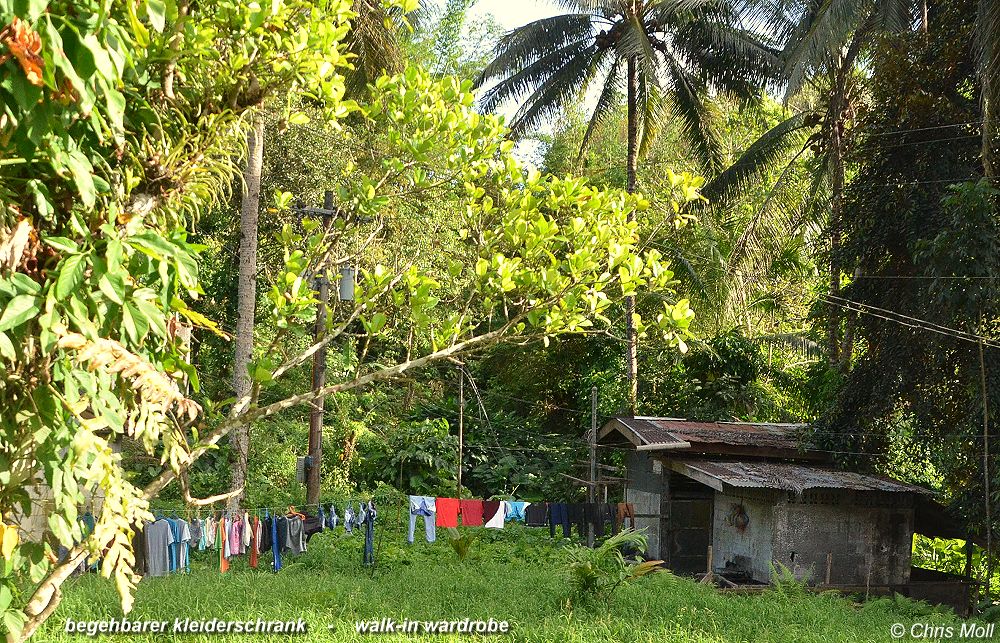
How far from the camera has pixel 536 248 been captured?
474cm

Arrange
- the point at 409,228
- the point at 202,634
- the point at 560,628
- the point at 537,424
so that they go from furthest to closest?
the point at 537,424 < the point at 409,228 < the point at 560,628 < the point at 202,634

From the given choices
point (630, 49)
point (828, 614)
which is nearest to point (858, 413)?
point (828, 614)

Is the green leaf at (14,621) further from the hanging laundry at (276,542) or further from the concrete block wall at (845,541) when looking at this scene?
the concrete block wall at (845,541)

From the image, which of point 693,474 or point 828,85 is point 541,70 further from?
point 693,474

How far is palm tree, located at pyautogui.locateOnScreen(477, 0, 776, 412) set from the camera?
1633cm

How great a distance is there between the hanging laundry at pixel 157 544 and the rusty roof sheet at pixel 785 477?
7.52 meters

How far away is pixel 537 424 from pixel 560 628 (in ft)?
44.1

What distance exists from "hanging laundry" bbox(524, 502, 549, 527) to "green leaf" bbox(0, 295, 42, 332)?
460 inches

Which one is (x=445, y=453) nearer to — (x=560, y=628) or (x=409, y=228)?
(x=409, y=228)

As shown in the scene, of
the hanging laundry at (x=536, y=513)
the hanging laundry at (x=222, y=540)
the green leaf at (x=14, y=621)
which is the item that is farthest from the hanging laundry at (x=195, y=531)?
the green leaf at (x=14, y=621)

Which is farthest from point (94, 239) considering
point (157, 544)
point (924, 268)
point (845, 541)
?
point (924, 268)

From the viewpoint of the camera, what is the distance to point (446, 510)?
525 inches

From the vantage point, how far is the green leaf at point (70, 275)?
8.16ft

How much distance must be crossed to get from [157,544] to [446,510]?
170 inches
